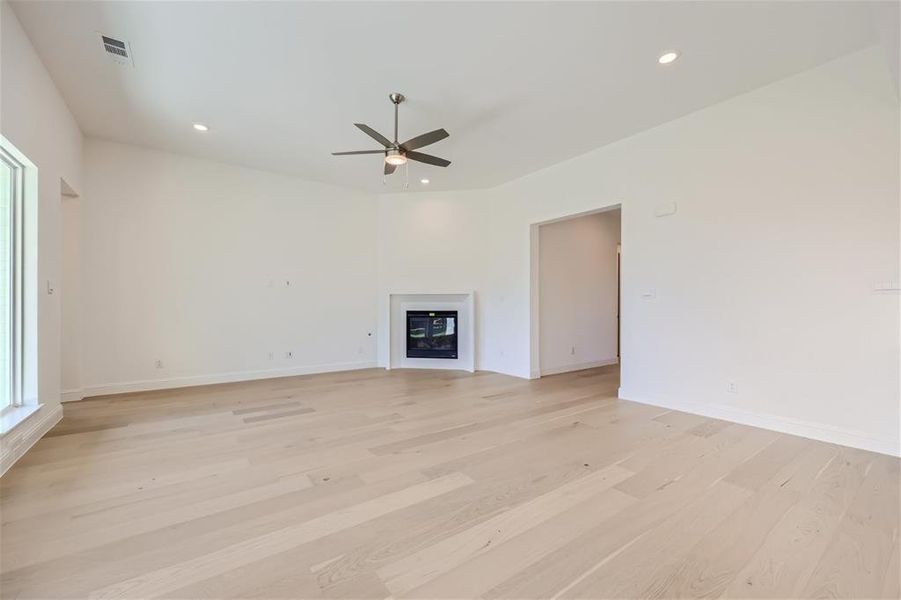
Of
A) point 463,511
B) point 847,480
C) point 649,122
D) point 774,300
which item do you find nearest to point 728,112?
point 649,122

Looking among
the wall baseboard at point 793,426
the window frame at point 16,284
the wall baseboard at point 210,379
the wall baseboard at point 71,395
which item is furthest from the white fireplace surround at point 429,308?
the window frame at point 16,284

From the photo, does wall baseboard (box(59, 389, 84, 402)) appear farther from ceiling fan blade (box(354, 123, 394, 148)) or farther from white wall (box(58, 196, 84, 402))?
ceiling fan blade (box(354, 123, 394, 148))

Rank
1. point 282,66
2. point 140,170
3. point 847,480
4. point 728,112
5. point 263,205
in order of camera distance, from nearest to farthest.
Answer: point 847,480 < point 282,66 < point 728,112 < point 140,170 < point 263,205

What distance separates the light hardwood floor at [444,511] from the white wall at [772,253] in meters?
0.47

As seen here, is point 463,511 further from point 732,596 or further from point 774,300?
point 774,300

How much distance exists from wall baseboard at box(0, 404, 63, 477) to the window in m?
0.22

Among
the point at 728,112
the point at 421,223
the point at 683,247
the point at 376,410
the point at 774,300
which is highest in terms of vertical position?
the point at 728,112

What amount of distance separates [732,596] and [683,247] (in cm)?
327

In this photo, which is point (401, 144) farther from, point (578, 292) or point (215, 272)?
point (578, 292)

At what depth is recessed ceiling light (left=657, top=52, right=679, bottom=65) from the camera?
2824mm

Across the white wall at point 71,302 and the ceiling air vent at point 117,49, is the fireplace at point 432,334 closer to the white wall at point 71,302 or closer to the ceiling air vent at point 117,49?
the white wall at point 71,302

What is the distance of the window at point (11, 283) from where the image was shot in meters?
2.99

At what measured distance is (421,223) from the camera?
6492 mm

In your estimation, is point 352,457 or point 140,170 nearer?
point 352,457
